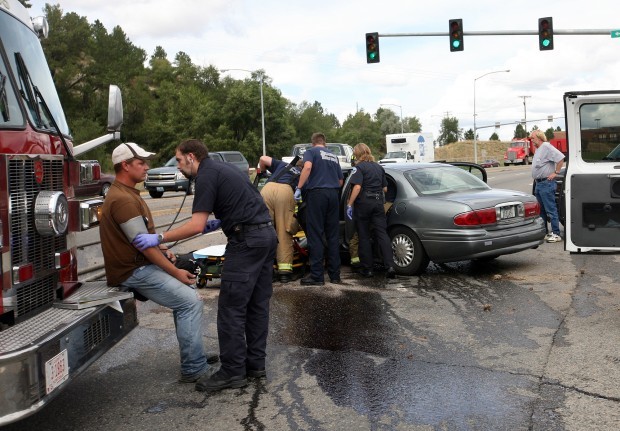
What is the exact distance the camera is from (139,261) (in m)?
4.73

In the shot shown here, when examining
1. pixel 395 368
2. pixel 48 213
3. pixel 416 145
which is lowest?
pixel 395 368

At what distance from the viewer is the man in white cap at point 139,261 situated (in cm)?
460

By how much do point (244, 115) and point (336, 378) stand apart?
62350 millimetres

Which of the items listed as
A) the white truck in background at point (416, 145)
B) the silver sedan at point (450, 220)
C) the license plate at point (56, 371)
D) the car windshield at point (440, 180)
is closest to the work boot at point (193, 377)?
the license plate at point (56, 371)

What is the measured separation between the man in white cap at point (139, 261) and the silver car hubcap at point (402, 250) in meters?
4.26

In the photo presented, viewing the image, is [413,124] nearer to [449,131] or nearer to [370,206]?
[449,131]

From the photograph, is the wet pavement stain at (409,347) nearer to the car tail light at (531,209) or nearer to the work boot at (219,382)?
the work boot at (219,382)

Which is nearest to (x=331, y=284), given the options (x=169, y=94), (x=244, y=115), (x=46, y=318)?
(x=46, y=318)

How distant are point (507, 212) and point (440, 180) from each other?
110cm

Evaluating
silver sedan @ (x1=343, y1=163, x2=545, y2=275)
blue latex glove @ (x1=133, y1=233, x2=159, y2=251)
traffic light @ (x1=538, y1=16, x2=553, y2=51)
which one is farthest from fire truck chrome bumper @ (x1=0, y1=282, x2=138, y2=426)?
traffic light @ (x1=538, y1=16, x2=553, y2=51)

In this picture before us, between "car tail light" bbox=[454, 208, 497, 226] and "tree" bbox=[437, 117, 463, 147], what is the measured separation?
125352mm

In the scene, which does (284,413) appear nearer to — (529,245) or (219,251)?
(219,251)

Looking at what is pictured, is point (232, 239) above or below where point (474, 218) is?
above

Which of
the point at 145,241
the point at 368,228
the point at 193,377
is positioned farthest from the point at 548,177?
the point at 145,241
